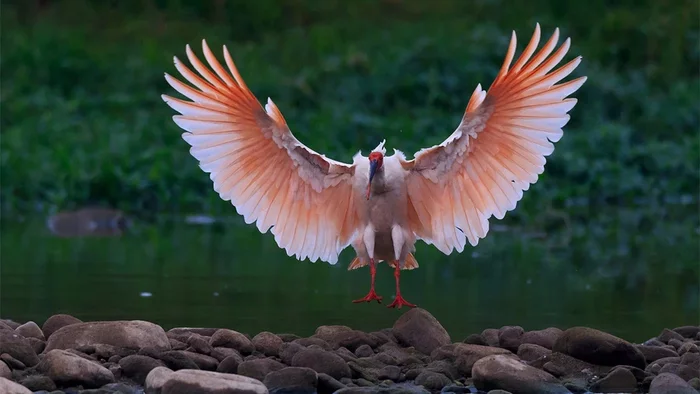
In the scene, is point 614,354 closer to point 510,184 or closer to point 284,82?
point 510,184

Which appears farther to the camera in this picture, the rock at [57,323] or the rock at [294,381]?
the rock at [57,323]

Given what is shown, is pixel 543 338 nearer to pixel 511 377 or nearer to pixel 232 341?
pixel 511 377

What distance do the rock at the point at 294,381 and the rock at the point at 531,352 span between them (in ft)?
4.84

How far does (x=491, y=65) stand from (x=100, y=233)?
9.02m

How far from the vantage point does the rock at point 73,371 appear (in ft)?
27.4

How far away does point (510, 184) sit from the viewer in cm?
976

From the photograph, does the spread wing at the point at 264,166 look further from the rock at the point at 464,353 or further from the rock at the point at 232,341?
the rock at the point at 464,353

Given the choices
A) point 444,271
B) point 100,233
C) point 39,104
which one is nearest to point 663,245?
point 444,271

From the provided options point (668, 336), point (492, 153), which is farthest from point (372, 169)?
point (668, 336)

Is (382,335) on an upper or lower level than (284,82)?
lower

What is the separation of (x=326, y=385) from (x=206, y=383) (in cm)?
78

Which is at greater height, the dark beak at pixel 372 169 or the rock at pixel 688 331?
the dark beak at pixel 372 169

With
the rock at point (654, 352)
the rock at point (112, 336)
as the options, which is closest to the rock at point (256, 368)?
the rock at point (112, 336)

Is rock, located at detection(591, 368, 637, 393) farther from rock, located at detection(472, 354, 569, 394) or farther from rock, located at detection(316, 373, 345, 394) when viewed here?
rock, located at detection(316, 373, 345, 394)
